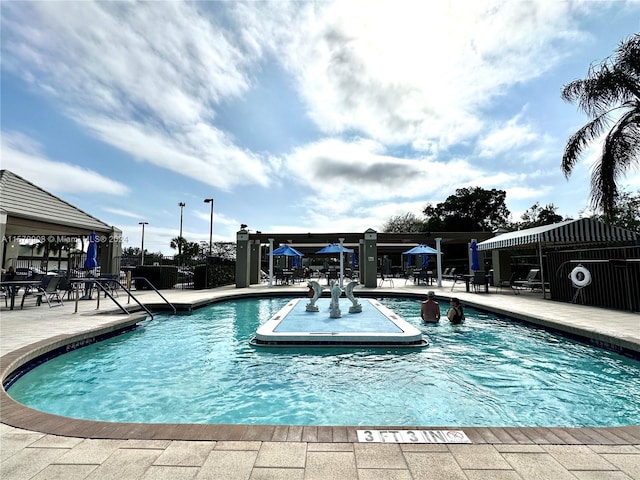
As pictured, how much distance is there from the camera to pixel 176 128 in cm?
1132

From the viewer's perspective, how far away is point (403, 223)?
1833 inches

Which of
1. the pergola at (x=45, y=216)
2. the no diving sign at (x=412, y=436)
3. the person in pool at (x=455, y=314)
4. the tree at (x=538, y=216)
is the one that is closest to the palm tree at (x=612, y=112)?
the person in pool at (x=455, y=314)

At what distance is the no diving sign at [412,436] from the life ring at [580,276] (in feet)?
30.5

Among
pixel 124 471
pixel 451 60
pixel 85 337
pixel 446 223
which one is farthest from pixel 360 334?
pixel 446 223

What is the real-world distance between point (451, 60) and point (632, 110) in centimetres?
713

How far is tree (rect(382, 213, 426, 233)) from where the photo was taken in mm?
45219

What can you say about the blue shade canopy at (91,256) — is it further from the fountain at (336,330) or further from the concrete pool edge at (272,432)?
the concrete pool edge at (272,432)

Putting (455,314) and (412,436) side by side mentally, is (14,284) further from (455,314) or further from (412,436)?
(455,314)

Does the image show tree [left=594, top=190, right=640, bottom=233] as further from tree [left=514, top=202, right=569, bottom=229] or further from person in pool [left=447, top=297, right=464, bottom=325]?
person in pool [left=447, top=297, right=464, bottom=325]

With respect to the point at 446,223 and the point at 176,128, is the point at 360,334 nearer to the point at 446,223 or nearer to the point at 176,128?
the point at 176,128

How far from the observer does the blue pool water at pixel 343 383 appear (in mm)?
3539

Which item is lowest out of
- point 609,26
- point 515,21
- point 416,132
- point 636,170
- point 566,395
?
point 566,395

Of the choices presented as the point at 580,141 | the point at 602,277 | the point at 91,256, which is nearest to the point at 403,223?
the point at 580,141

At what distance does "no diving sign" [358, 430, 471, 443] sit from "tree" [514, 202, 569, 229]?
118 ft
